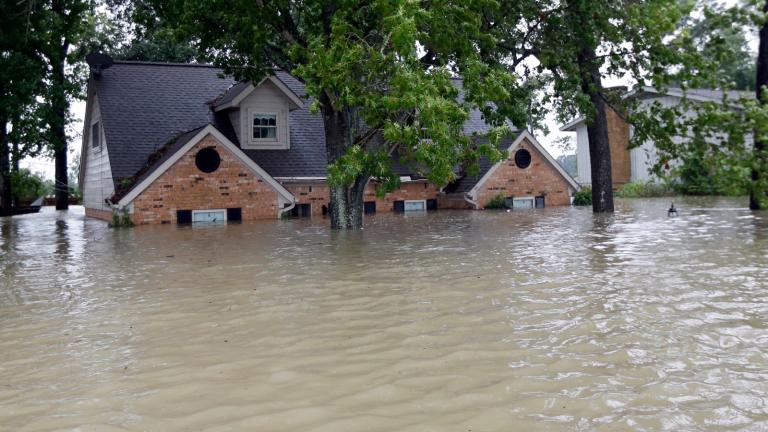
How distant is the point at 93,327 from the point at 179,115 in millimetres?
20905

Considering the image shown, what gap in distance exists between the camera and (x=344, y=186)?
1767 cm

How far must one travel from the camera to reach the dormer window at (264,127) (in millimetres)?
26375

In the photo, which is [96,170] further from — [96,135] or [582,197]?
[582,197]

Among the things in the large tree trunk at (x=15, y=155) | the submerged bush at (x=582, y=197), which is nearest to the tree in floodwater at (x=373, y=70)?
the submerged bush at (x=582, y=197)

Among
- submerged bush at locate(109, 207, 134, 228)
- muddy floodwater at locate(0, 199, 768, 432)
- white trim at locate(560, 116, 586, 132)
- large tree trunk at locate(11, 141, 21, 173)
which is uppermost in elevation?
white trim at locate(560, 116, 586, 132)

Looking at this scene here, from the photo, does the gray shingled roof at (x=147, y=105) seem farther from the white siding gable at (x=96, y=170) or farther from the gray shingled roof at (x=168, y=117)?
the white siding gable at (x=96, y=170)

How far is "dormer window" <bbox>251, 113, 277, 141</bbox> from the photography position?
26.4m

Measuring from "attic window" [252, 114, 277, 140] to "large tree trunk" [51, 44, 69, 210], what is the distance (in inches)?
331

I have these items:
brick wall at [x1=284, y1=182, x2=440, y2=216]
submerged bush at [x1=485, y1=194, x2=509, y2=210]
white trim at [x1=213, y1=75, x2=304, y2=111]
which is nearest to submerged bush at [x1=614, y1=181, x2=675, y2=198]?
submerged bush at [x1=485, y1=194, x2=509, y2=210]

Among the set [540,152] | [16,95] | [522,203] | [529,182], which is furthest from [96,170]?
[540,152]

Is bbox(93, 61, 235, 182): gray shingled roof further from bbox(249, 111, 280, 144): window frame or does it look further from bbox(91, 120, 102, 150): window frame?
bbox(249, 111, 280, 144): window frame

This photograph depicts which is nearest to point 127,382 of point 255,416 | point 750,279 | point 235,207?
point 255,416

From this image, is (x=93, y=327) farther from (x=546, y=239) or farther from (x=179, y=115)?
(x=179, y=115)

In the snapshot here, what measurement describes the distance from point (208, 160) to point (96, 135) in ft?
22.5
